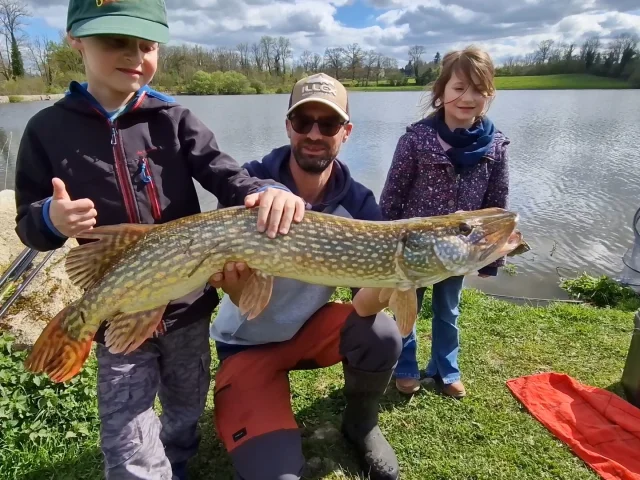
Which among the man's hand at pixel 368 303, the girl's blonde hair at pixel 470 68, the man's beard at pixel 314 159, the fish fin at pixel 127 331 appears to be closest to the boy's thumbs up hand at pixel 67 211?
the fish fin at pixel 127 331

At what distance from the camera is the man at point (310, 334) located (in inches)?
91.4

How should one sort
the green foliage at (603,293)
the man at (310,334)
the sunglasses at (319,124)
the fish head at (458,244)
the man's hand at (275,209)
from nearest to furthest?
the man's hand at (275,209), the fish head at (458,244), the man at (310,334), the sunglasses at (319,124), the green foliage at (603,293)

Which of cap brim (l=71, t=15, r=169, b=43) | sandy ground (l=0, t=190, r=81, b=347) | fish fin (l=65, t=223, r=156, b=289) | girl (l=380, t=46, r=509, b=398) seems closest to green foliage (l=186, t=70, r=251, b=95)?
sandy ground (l=0, t=190, r=81, b=347)

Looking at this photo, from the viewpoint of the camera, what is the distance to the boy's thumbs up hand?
5.35ft

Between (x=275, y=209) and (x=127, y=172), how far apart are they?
0.67 meters

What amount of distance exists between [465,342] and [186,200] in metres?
2.72

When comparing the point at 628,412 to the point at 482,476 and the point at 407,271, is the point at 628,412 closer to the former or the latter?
the point at 482,476

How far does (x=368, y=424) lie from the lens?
2.56m

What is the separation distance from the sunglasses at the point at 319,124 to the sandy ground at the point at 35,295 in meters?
2.07

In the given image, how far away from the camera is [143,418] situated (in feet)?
6.72

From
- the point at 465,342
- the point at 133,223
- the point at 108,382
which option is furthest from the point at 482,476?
the point at 133,223

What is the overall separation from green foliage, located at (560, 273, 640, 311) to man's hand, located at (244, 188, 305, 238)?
4.72m

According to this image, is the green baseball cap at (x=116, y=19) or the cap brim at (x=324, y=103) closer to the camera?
the green baseball cap at (x=116, y=19)

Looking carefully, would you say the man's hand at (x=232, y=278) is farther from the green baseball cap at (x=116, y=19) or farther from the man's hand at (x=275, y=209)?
the green baseball cap at (x=116, y=19)
